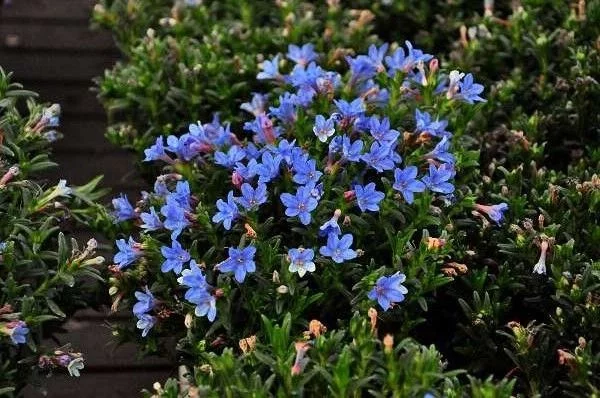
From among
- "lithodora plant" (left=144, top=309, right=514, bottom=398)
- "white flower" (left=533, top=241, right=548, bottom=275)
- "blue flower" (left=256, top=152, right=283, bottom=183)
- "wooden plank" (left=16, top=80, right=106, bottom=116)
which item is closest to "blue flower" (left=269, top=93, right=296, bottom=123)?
"blue flower" (left=256, top=152, right=283, bottom=183)

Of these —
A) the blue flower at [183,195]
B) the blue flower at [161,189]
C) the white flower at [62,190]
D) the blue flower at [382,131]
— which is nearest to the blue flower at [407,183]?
the blue flower at [382,131]

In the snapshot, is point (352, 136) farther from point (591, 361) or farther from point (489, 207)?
point (591, 361)

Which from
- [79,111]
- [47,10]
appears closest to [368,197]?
[79,111]

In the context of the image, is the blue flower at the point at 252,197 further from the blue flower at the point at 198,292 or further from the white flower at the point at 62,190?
the white flower at the point at 62,190

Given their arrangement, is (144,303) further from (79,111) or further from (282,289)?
(79,111)

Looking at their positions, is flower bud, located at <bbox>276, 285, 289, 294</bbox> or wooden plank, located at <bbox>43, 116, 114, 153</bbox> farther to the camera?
wooden plank, located at <bbox>43, 116, 114, 153</bbox>

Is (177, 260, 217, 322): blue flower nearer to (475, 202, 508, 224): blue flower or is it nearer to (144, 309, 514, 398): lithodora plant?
(144, 309, 514, 398): lithodora plant
